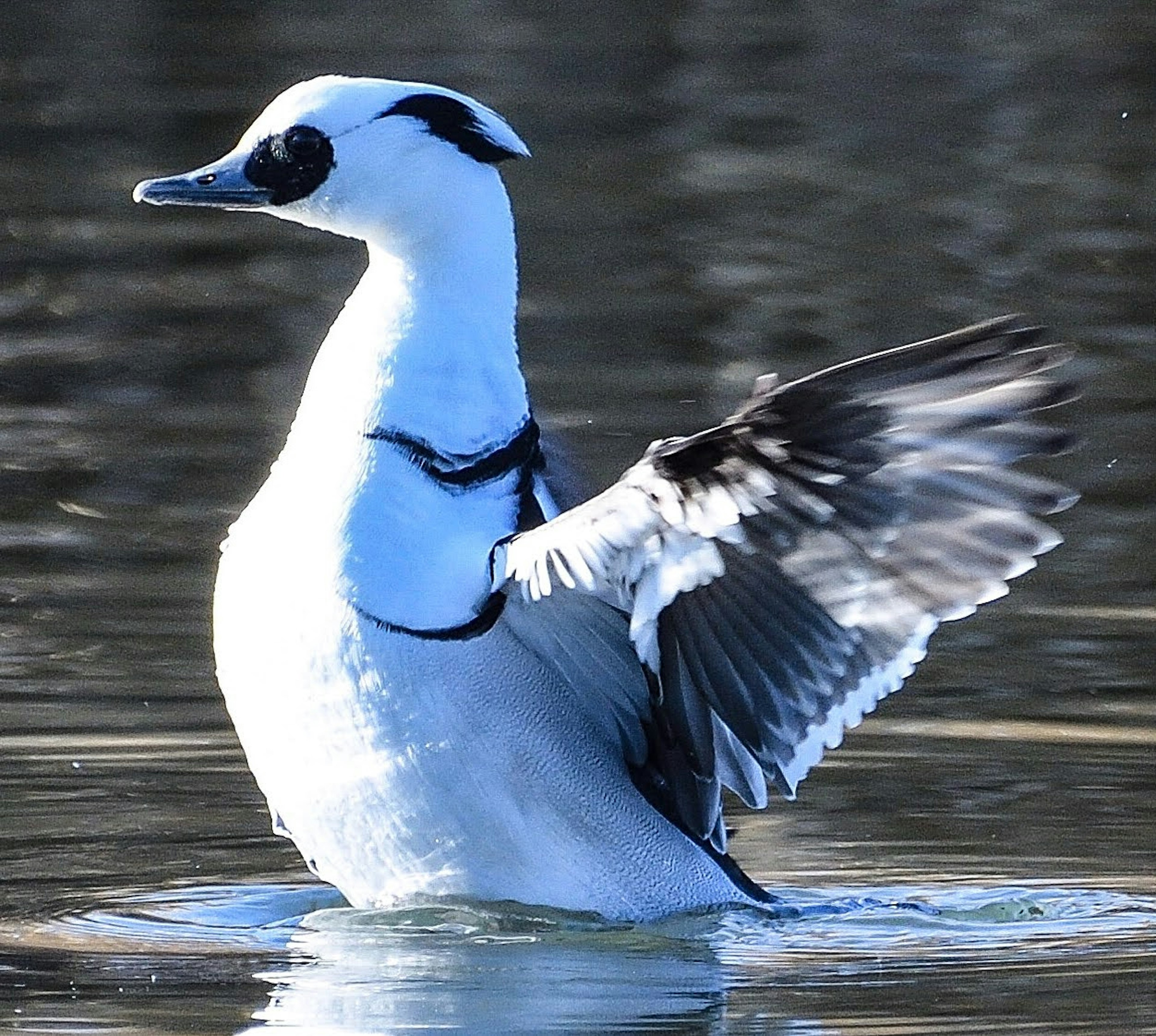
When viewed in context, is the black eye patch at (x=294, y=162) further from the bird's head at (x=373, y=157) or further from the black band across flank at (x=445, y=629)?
the black band across flank at (x=445, y=629)

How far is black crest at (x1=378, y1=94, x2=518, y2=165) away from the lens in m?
6.23

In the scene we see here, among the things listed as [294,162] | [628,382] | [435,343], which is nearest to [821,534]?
[435,343]

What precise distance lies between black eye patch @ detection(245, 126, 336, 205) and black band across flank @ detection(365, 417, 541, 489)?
2.20 ft

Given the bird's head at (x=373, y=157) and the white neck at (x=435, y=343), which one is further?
the bird's head at (x=373, y=157)

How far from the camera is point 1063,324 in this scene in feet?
44.8

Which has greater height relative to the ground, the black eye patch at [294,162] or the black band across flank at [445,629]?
the black eye patch at [294,162]

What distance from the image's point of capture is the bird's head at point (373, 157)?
6215 millimetres

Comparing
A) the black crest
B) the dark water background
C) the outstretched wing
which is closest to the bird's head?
the black crest

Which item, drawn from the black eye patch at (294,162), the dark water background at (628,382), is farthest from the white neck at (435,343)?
the dark water background at (628,382)

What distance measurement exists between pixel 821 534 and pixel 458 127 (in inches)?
54.8

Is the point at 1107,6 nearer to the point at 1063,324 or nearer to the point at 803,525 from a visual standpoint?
the point at 1063,324

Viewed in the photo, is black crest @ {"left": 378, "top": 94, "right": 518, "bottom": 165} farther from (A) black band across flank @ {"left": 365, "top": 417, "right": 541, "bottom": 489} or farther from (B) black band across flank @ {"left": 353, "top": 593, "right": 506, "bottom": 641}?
(B) black band across flank @ {"left": 353, "top": 593, "right": 506, "bottom": 641}

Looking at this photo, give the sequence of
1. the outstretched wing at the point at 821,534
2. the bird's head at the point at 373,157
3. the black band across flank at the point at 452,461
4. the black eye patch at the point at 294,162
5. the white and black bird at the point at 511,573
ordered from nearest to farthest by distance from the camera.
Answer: the outstretched wing at the point at 821,534
the white and black bird at the point at 511,573
the black band across flank at the point at 452,461
the bird's head at the point at 373,157
the black eye patch at the point at 294,162

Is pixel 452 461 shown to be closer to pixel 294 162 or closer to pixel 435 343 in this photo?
pixel 435 343
